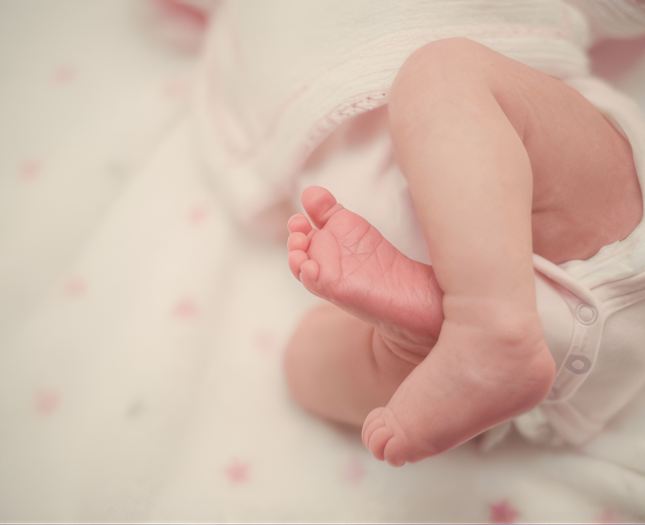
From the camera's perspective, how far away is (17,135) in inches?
32.7

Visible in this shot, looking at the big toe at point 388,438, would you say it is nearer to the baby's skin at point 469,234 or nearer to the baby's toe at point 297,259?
the baby's skin at point 469,234

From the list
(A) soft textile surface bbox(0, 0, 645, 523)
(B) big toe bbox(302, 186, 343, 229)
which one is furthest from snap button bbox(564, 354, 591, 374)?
(B) big toe bbox(302, 186, 343, 229)

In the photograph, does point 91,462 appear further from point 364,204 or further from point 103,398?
point 364,204

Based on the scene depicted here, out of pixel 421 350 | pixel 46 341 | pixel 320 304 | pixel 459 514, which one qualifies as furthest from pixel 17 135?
pixel 459 514

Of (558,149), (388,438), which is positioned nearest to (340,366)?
(388,438)

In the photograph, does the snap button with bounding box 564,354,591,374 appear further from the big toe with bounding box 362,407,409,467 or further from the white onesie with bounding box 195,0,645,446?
the big toe with bounding box 362,407,409,467

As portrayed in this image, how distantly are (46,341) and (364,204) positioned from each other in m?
0.48

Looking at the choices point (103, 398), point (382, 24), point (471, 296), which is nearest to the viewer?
point (471, 296)

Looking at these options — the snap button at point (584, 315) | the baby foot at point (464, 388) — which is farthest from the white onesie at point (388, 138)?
the baby foot at point (464, 388)

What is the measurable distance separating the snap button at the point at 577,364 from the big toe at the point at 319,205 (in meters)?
0.27

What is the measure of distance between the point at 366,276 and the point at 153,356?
41 cm

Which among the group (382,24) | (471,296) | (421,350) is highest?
(382,24)

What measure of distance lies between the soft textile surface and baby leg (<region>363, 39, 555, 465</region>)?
0.88ft

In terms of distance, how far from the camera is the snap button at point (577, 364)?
499 mm
